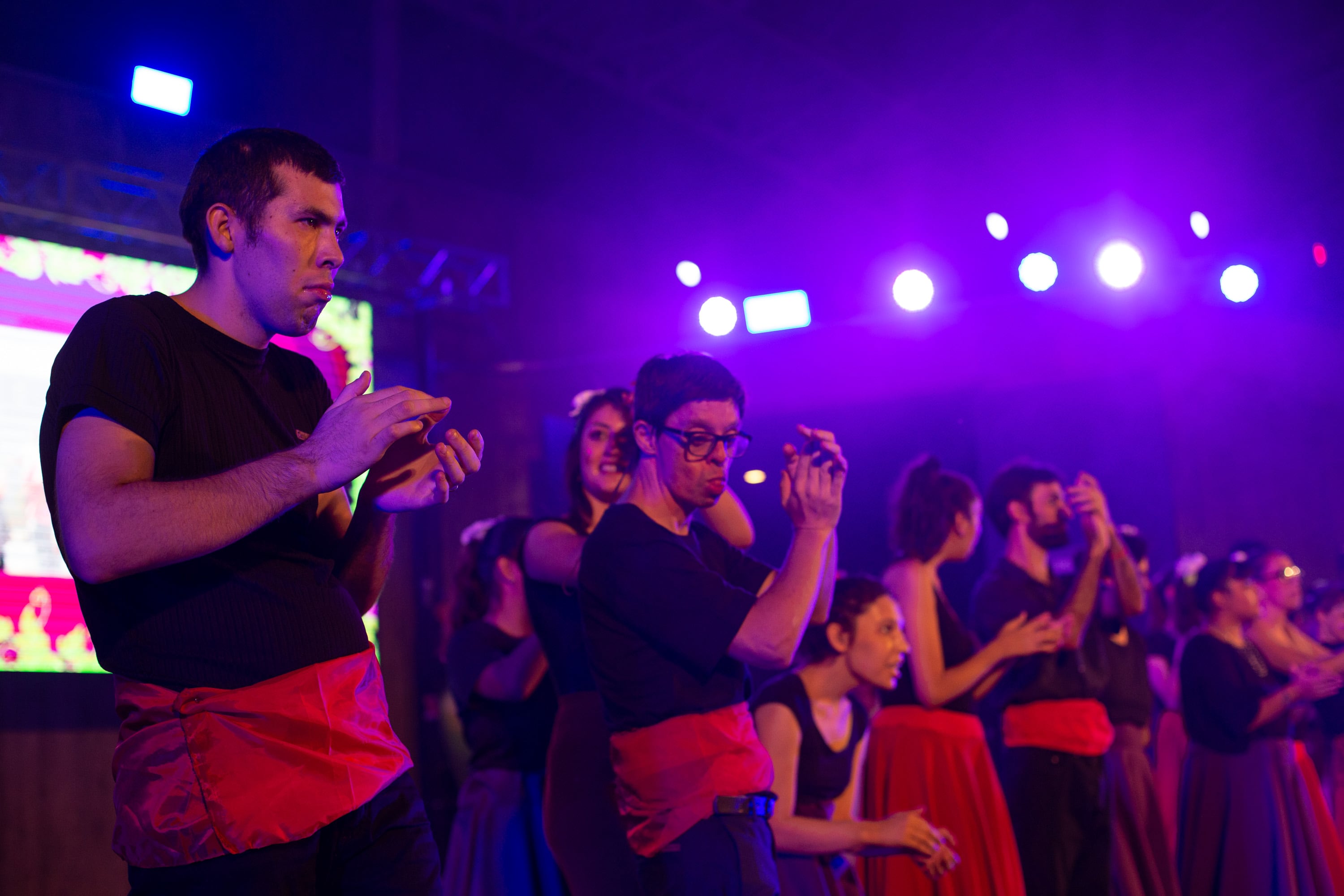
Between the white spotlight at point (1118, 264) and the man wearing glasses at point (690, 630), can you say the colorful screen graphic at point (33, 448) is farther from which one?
the white spotlight at point (1118, 264)

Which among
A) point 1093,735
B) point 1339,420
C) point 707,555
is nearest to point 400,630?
point 1093,735

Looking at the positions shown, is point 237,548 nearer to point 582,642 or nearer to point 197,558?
point 197,558

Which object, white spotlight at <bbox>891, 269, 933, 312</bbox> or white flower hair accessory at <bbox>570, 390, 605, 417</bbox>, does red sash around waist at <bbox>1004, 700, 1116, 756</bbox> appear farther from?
white spotlight at <bbox>891, 269, 933, 312</bbox>

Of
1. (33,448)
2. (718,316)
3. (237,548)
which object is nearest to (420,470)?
(237,548)

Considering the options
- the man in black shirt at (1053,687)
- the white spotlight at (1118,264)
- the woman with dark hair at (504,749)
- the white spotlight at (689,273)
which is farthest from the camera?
the white spotlight at (689,273)

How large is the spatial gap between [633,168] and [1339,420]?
5.05 m

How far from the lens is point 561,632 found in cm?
286

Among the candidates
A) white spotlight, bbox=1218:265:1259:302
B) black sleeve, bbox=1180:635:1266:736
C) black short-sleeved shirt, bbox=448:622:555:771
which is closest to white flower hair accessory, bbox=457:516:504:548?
black short-sleeved shirt, bbox=448:622:555:771

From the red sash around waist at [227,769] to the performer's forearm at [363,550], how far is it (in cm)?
24

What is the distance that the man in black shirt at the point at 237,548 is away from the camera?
52.2 inches

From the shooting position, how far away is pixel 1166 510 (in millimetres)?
7129

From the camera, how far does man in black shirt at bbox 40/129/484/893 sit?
1.33m

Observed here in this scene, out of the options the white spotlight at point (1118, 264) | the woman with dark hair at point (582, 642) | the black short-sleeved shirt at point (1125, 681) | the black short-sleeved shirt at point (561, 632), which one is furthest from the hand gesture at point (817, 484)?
the white spotlight at point (1118, 264)

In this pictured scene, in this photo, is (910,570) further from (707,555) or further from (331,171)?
(331,171)
